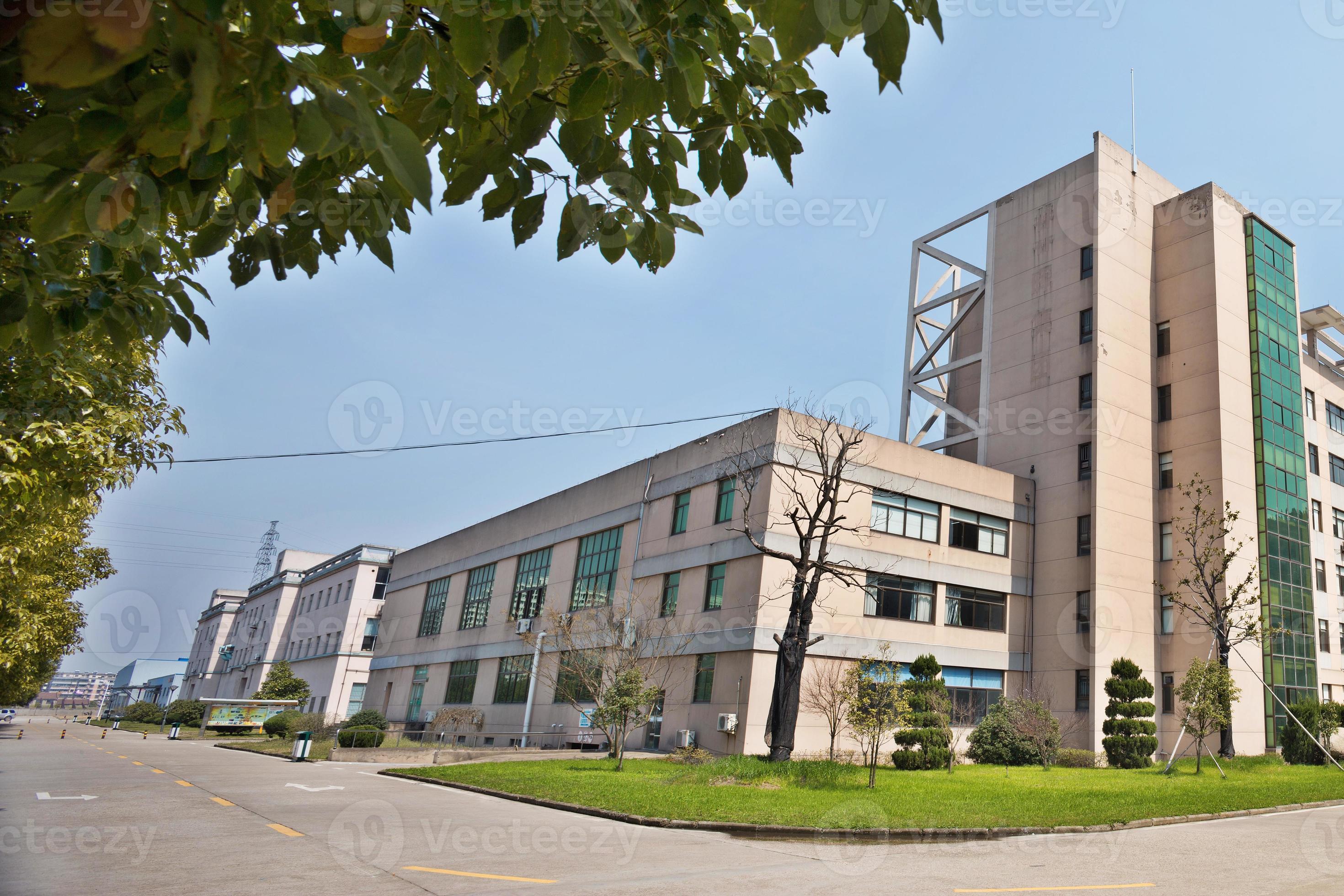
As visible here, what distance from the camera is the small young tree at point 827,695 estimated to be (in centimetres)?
2502

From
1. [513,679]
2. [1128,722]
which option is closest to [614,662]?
[513,679]

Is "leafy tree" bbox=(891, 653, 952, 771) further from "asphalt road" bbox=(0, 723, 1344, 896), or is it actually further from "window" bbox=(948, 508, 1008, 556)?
"asphalt road" bbox=(0, 723, 1344, 896)

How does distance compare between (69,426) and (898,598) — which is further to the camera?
(898,598)

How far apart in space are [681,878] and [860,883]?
1892mm

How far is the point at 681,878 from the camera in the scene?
30.1 ft

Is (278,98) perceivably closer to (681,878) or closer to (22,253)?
(22,253)

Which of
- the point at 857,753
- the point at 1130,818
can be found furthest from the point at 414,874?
the point at 857,753

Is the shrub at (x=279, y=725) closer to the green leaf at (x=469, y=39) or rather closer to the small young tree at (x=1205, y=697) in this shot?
the small young tree at (x=1205, y=697)

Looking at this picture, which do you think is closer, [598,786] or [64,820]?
[64,820]

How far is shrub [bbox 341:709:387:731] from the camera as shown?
44031 millimetres

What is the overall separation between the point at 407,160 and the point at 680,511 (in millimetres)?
32466

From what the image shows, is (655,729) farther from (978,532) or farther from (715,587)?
(978,532)

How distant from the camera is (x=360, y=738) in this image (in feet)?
117

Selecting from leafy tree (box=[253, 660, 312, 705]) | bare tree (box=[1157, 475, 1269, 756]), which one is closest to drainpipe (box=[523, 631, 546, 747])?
bare tree (box=[1157, 475, 1269, 756])
